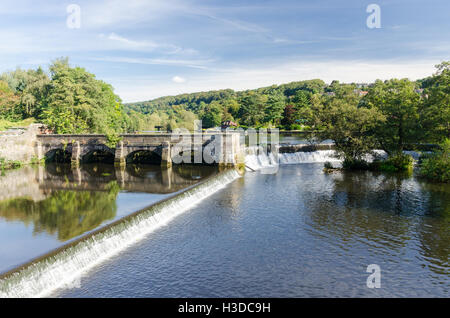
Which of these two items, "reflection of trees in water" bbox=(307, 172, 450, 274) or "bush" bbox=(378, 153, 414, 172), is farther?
"bush" bbox=(378, 153, 414, 172)

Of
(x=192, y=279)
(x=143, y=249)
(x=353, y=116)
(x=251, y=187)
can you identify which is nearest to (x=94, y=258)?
(x=143, y=249)

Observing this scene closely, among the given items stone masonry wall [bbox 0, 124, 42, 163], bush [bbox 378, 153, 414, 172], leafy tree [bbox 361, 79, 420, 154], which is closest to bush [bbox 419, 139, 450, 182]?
bush [bbox 378, 153, 414, 172]

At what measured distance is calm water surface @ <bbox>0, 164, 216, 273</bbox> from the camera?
19625 millimetres

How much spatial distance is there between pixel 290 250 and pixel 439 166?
2721 cm

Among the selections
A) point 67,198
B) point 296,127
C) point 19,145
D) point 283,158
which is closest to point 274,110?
point 296,127

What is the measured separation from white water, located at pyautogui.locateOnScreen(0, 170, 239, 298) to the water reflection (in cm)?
272

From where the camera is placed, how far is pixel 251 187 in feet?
113

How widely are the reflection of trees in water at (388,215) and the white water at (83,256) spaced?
34.9 feet

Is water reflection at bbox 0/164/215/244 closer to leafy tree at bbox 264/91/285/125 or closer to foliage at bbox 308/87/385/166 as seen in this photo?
foliage at bbox 308/87/385/166

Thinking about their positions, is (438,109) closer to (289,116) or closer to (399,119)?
(399,119)

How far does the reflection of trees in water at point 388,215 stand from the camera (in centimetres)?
2011

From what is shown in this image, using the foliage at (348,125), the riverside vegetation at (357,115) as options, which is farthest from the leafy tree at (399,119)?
the foliage at (348,125)
